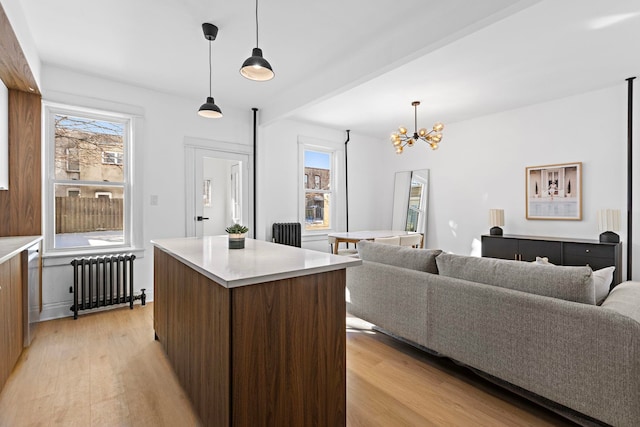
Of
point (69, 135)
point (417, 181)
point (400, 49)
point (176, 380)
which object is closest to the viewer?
point (176, 380)

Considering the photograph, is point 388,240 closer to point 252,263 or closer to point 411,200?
point 411,200

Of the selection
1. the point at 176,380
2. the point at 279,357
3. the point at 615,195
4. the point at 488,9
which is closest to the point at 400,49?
the point at 488,9

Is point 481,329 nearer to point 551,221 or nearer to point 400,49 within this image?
point 400,49

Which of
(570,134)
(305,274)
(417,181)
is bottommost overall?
(305,274)

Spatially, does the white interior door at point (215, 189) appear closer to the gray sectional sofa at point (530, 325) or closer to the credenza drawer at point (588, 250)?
the gray sectional sofa at point (530, 325)

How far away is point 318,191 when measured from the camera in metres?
5.91

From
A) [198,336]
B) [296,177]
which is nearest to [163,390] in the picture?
[198,336]

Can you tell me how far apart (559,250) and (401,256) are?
280 centimetres

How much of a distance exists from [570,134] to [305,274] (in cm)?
471

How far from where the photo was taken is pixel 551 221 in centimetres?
452

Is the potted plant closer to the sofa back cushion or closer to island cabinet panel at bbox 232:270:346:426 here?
island cabinet panel at bbox 232:270:346:426

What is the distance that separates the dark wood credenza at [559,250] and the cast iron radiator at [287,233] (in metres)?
2.90

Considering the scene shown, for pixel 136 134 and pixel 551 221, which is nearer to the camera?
pixel 136 134

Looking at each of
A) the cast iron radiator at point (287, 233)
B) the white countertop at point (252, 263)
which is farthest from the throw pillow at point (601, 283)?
the cast iron radiator at point (287, 233)
